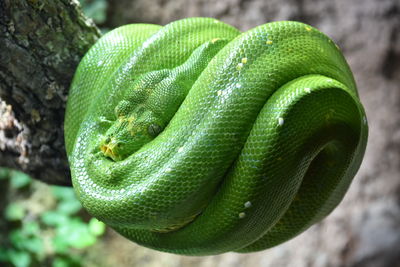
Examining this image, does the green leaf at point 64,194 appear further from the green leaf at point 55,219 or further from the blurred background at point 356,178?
the green leaf at point 55,219

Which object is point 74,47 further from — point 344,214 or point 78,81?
point 344,214

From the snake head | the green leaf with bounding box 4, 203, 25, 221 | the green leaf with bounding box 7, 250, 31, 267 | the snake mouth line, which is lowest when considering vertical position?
the green leaf with bounding box 7, 250, 31, 267

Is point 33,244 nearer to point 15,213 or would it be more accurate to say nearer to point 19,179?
point 15,213

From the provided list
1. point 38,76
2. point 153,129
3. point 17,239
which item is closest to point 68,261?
point 17,239

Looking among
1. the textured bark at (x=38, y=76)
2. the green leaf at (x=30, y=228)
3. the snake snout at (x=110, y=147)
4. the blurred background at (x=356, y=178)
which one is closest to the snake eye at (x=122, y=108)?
the snake snout at (x=110, y=147)

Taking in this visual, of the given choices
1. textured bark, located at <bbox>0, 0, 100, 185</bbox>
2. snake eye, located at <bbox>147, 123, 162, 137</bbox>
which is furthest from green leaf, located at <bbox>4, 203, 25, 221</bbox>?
snake eye, located at <bbox>147, 123, 162, 137</bbox>

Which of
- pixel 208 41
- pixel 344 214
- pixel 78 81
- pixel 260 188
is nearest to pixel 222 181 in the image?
pixel 260 188

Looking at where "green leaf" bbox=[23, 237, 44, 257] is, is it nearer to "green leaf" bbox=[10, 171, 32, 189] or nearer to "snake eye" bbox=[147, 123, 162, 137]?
"green leaf" bbox=[10, 171, 32, 189]

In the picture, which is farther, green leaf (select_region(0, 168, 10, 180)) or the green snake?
green leaf (select_region(0, 168, 10, 180))
